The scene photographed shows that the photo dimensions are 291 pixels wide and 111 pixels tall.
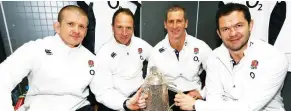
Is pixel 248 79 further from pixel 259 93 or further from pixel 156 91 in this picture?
pixel 156 91

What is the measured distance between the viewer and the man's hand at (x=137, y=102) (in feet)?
5.42

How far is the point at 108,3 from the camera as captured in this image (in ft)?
8.39

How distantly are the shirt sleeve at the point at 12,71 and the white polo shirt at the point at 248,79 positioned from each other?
49.7 inches

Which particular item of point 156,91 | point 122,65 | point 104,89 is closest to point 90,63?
point 104,89

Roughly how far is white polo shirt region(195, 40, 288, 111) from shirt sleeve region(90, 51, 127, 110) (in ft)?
2.22

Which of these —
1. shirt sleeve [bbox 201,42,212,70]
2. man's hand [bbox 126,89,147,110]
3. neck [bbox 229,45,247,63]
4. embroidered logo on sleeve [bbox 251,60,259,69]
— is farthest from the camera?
shirt sleeve [bbox 201,42,212,70]

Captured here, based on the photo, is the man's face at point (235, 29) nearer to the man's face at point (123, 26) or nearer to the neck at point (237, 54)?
the neck at point (237, 54)

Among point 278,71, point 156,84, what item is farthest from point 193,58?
point 156,84

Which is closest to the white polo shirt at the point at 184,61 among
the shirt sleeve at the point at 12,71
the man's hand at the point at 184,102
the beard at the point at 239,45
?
the beard at the point at 239,45

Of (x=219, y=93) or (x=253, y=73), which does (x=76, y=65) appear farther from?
(x=253, y=73)

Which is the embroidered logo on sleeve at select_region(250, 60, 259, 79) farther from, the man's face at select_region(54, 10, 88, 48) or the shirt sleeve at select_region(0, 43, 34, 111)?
the shirt sleeve at select_region(0, 43, 34, 111)

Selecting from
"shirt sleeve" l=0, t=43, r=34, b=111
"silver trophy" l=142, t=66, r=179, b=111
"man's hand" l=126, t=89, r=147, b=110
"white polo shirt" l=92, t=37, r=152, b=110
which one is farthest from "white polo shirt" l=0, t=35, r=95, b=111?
"silver trophy" l=142, t=66, r=179, b=111

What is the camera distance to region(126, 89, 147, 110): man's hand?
1.65 meters

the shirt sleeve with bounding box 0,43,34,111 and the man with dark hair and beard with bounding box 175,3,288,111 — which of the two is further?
the man with dark hair and beard with bounding box 175,3,288,111
